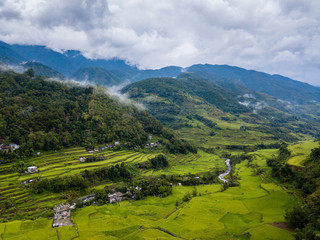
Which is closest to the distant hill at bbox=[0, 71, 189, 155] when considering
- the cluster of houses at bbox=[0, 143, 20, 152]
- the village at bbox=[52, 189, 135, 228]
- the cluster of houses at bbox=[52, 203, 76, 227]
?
the cluster of houses at bbox=[0, 143, 20, 152]

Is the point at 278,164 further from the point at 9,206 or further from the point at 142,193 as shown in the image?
the point at 9,206

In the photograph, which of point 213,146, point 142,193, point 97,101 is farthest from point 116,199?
point 213,146

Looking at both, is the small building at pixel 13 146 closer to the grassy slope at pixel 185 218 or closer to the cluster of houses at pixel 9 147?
the cluster of houses at pixel 9 147

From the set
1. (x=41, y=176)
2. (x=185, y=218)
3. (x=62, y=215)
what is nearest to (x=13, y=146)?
(x=41, y=176)

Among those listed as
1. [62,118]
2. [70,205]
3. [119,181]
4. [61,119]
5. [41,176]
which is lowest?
[119,181]

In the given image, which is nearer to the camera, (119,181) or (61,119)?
(119,181)

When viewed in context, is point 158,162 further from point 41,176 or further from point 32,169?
point 32,169

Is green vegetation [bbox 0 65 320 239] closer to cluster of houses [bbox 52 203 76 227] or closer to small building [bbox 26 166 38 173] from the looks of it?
small building [bbox 26 166 38 173]
